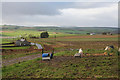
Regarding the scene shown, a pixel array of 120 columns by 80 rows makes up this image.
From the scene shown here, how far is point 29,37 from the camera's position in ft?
195

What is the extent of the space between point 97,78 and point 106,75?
3.29 feet

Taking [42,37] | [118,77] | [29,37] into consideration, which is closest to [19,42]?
[29,37]

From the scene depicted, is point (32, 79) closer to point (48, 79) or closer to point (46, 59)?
point (48, 79)

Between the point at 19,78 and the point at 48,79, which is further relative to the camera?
the point at 19,78

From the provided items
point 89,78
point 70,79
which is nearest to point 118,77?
point 89,78

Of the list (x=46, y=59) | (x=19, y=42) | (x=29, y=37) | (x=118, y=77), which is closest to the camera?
(x=118, y=77)

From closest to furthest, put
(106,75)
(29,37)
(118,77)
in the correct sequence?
(118,77) → (106,75) → (29,37)

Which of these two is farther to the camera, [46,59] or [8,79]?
[46,59]

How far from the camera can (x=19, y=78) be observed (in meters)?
10.2

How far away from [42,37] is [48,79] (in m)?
56.1

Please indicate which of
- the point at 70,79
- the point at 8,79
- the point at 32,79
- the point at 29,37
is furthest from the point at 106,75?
the point at 29,37

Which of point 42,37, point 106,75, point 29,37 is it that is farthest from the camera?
point 42,37

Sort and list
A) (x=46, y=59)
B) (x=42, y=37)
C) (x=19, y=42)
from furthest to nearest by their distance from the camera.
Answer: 1. (x=42, y=37)
2. (x=19, y=42)
3. (x=46, y=59)

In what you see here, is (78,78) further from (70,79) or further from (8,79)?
(8,79)
